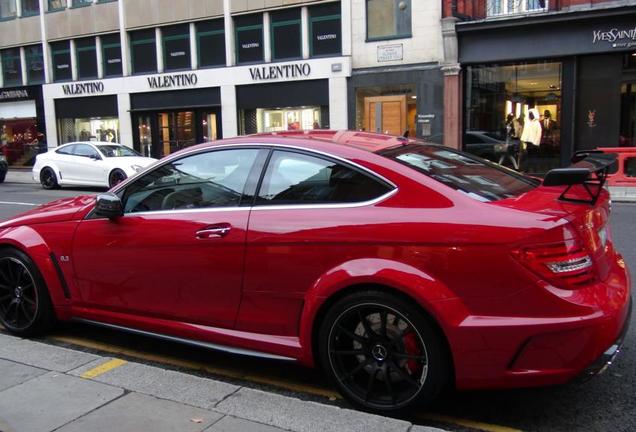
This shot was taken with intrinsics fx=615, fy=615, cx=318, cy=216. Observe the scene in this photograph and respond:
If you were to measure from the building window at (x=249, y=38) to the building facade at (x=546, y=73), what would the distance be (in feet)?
22.5

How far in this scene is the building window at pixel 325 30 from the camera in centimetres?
2031

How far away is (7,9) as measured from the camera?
28625mm

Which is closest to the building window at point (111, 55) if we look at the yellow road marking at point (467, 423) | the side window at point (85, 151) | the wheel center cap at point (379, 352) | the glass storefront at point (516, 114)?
the side window at point (85, 151)

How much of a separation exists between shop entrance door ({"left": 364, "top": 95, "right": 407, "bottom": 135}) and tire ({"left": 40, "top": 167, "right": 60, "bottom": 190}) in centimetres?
988

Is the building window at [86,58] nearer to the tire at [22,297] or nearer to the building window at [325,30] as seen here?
the building window at [325,30]

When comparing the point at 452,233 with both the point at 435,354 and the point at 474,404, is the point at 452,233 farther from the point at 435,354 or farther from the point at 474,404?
the point at 474,404

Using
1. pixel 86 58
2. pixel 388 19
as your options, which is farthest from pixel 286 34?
pixel 86 58

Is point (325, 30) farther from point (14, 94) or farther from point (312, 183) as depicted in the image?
point (312, 183)

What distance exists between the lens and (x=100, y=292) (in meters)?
4.32

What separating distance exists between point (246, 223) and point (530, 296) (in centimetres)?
164

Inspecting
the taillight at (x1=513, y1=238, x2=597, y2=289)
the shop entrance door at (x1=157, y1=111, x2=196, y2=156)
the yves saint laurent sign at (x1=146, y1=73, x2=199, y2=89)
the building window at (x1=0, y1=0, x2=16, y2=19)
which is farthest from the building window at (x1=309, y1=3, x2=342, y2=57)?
the taillight at (x1=513, y1=238, x2=597, y2=289)

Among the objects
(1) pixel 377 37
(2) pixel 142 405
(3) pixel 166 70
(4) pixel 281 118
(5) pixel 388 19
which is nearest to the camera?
(2) pixel 142 405

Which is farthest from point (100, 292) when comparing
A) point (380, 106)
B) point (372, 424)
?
point (380, 106)

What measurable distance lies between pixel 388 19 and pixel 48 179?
1162 cm
